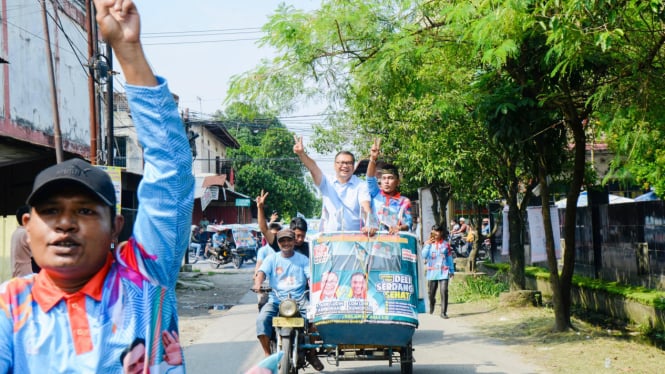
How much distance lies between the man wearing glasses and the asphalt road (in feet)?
5.42

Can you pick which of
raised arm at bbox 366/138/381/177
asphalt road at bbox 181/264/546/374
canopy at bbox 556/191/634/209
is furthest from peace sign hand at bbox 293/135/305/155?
canopy at bbox 556/191/634/209

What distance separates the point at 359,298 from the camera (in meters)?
8.10

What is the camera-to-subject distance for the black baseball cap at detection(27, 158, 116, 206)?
83.1 inches

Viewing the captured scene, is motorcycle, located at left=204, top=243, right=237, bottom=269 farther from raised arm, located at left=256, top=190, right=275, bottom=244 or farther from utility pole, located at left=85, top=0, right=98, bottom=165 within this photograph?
raised arm, located at left=256, top=190, right=275, bottom=244

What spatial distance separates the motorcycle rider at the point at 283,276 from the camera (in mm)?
8891

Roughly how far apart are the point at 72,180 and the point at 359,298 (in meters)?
6.17

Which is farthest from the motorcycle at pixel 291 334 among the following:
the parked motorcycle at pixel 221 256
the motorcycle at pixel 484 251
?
the parked motorcycle at pixel 221 256

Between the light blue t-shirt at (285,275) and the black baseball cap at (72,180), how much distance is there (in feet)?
22.5

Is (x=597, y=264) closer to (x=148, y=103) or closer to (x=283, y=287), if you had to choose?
(x=283, y=287)

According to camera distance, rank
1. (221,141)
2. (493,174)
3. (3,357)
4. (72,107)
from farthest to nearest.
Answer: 1. (221,141)
2. (72,107)
3. (493,174)
4. (3,357)

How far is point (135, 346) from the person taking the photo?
83.8 inches

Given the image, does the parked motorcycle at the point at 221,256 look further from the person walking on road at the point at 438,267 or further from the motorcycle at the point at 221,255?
the person walking on road at the point at 438,267

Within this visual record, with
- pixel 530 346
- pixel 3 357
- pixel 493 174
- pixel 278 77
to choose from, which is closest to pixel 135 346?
pixel 3 357

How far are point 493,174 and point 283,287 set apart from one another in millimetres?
10787
